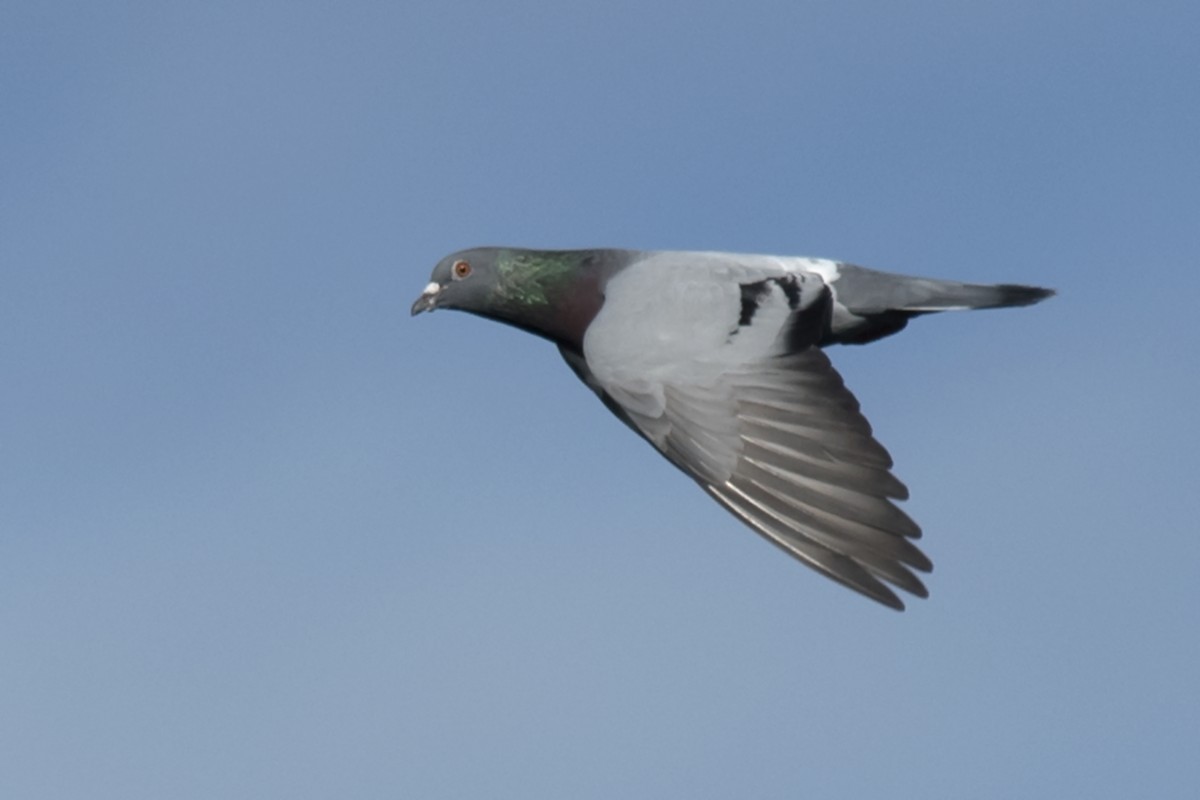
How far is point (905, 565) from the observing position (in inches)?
575

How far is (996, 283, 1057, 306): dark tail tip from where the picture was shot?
18.0m

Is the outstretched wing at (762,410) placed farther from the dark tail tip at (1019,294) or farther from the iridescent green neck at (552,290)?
the dark tail tip at (1019,294)

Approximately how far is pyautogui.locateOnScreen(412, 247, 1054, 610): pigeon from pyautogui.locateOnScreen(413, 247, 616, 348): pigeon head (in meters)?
0.02

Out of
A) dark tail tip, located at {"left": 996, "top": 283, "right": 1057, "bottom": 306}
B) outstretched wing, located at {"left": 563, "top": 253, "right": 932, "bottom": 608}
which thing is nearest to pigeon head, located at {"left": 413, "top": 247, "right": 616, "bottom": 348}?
outstretched wing, located at {"left": 563, "top": 253, "right": 932, "bottom": 608}

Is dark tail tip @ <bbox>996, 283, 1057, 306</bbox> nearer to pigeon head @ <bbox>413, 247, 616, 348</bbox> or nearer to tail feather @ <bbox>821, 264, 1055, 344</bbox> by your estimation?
tail feather @ <bbox>821, 264, 1055, 344</bbox>

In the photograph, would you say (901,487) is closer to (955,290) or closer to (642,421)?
(642,421)

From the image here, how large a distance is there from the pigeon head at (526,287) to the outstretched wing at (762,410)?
36.2 inches

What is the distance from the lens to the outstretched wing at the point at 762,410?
14.9 m

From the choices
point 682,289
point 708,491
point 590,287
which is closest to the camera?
point 708,491

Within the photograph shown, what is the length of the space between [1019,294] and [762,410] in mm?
3341

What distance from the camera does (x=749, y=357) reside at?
53.2 feet

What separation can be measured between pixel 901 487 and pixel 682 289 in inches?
117

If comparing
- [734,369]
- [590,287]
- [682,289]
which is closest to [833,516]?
[734,369]

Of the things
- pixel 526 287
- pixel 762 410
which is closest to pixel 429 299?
pixel 526 287
